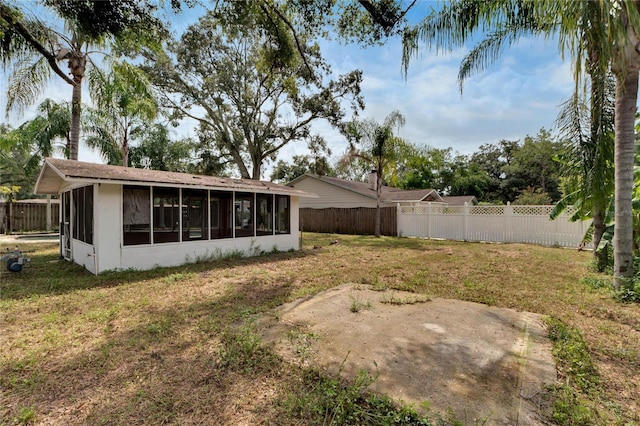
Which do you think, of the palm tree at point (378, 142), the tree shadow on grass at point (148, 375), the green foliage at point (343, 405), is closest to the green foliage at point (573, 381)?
the green foliage at point (343, 405)

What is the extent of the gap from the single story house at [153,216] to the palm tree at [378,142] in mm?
6503

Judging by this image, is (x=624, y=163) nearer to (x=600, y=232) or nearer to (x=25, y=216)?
(x=600, y=232)

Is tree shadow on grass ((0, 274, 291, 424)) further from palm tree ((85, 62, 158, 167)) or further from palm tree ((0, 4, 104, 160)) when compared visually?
palm tree ((85, 62, 158, 167))

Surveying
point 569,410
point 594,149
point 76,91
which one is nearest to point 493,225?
point 594,149

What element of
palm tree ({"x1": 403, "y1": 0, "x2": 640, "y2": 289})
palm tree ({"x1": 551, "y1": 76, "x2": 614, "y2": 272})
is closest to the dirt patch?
palm tree ({"x1": 403, "y1": 0, "x2": 640, "y2": 289})

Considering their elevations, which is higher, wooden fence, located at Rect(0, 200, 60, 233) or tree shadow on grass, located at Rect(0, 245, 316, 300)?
wooden fence, located at Rect(0, 200, 60, 233)

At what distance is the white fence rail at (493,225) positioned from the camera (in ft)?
37.9

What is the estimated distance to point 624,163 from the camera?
483 centimetres

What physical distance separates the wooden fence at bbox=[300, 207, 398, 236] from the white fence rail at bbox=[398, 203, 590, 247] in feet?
2.13

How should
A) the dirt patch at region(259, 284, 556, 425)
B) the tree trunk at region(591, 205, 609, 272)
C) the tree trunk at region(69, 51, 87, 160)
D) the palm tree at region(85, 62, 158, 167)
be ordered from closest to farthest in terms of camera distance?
the dirt patch at region(259, 284, 556, 425)
the tree trunk at region(591, 205, 609, 272)
the tree trunk at region(69, 51, 87, 160)
the palm tree at region(85, 62, 158, 167)

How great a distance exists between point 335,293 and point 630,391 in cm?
383

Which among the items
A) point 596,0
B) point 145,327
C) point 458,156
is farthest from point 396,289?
point 458,156

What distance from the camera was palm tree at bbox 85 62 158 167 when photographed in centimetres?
988

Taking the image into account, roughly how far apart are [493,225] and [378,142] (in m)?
6.62
